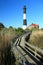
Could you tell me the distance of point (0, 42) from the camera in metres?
8.16

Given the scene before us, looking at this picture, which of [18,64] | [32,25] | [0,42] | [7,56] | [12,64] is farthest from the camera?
[32,25]

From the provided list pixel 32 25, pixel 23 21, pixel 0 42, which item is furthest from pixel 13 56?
pixel 32 25

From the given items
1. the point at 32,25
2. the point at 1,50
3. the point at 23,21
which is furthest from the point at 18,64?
the point at 32,25

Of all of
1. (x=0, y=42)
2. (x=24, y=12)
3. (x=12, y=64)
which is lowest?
(x=12, y=64)

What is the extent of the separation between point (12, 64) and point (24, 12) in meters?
63.4

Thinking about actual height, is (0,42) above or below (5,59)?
above

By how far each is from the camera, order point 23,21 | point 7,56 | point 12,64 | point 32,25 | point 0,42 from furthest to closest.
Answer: point 32,25 < point 23,21 < point 0,42 < point 7,56 < point 12,64

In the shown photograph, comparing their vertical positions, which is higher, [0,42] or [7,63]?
[0,42]

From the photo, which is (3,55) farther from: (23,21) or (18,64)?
(23,21)

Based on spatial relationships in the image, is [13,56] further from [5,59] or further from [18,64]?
[18,64]

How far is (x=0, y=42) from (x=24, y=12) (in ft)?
204

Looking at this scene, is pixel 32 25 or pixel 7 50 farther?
pixel 32 25

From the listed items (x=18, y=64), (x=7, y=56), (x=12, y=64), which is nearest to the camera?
(x=18, y=64)

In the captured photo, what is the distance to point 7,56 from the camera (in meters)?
7.48
